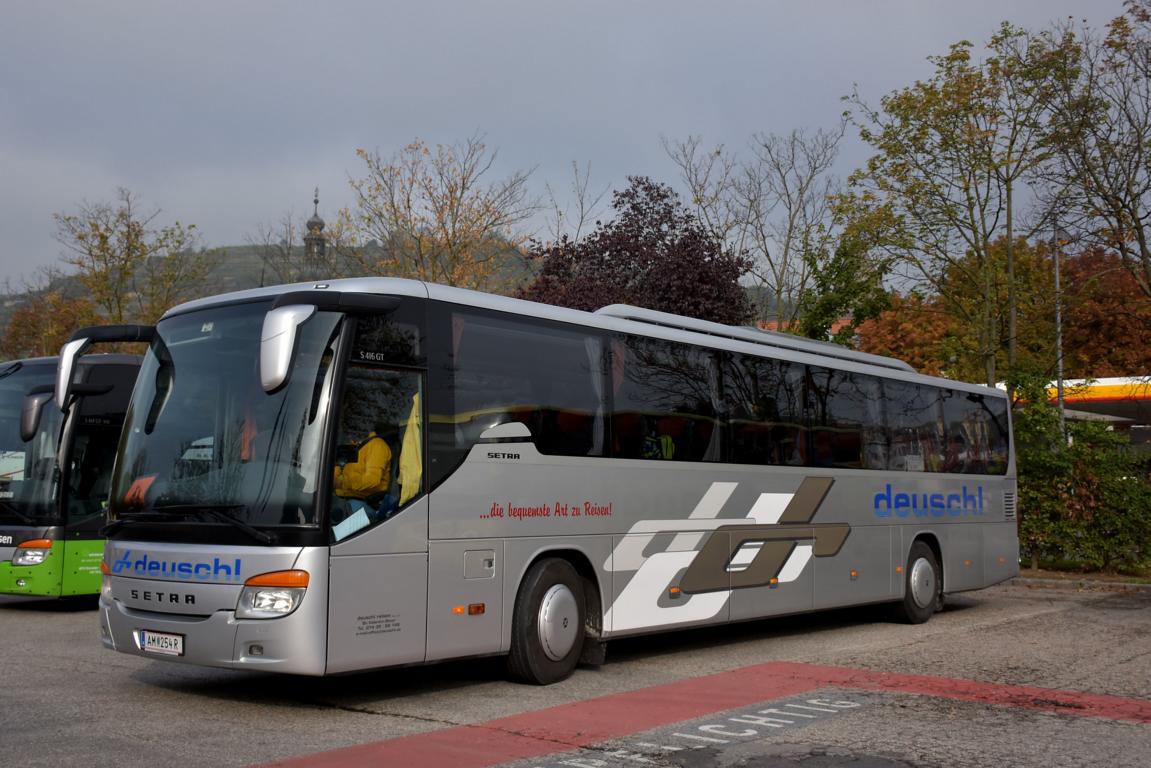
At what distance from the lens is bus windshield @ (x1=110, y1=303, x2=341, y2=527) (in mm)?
8164

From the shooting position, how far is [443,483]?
9.02 m

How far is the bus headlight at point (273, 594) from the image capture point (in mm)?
7945

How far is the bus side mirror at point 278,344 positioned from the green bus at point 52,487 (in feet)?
26.7

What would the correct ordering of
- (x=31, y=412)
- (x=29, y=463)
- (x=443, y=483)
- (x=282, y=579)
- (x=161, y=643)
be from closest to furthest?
(x=282, y=579)
(x=161, y=643)
(x=443, y=483)
(x=31, y=412)
(x=29, y=463)

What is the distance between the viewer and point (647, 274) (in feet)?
89.0

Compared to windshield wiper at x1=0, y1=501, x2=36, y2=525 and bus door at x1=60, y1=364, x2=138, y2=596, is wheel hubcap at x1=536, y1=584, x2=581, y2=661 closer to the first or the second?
bus door at x1=60, y1=364, x2=138, y2=596

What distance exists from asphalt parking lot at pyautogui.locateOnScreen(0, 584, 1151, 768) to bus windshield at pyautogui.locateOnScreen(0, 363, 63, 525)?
7.84 feet

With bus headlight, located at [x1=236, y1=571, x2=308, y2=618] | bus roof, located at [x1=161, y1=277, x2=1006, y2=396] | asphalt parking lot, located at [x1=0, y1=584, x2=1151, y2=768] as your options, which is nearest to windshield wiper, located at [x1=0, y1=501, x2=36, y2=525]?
asphalt parking lot, located at [x1=0, y1=584, x2=1151, y2=768]

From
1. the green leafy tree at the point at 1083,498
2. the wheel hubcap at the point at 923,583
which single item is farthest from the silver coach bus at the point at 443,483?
the green leafy tree at the point at 1083,498

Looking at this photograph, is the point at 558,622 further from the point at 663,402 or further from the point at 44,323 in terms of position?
the point at 44,323

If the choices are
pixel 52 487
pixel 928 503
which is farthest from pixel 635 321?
pixel 52 487

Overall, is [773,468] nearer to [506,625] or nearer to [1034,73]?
[506,625]

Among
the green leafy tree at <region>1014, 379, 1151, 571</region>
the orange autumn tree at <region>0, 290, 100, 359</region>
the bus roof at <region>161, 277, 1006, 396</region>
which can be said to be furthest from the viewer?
the orange autumn tree at <region>0, 290, 100, 359</region>

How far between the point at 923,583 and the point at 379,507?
9.48 metres
